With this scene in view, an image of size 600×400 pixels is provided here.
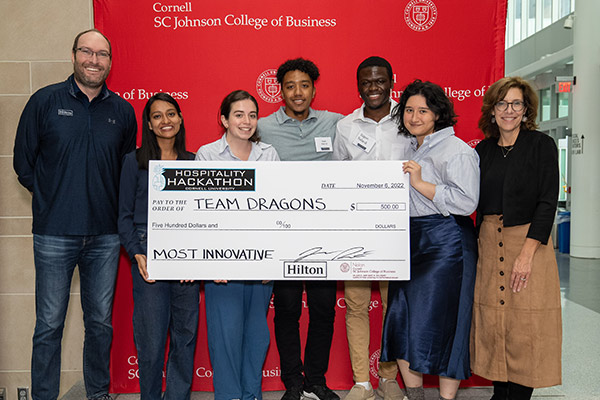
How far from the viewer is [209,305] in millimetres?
2480

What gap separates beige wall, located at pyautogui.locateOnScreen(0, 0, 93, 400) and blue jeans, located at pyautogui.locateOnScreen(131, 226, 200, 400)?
0.89m

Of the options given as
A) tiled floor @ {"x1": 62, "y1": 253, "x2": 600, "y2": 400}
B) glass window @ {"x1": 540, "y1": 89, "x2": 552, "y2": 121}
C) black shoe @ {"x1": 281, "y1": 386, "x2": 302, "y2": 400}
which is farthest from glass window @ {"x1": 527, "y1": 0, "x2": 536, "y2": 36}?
black shoe @ {"x1": 281, "y1": 386, "x2": 302, "y2": 400}

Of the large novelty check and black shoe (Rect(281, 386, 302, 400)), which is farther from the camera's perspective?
black shoe (Rect(281, 386, 302, 400))

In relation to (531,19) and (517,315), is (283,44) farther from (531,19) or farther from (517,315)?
(531,19)

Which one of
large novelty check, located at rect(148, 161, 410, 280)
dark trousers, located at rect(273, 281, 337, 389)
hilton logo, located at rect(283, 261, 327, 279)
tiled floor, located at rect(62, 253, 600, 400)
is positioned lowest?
tiled floor, located at rect(62, 253, 600, 400)

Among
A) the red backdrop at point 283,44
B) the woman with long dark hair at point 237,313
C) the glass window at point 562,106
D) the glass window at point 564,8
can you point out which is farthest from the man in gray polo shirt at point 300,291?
the glass window at point 562,106

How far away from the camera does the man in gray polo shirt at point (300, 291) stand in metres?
2.72

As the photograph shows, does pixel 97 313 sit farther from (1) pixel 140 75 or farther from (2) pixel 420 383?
(2) pixel 420 383

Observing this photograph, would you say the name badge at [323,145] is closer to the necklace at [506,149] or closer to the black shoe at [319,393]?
the necklace at [506,149]

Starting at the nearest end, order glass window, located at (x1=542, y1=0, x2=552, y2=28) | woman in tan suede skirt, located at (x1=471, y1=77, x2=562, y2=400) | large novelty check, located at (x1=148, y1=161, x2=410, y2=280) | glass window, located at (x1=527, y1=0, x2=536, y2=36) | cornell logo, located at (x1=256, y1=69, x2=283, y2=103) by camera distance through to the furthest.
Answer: woman in tan suede skirt, located at (x1=471, y1=77, x2=562, y2=400) → large novelty check, located at (x1=148, y1=161, x2=410, y2=280) → cornell logo, located at (x1=256, y1=69, x2=283, y2=103) → glass window, located at (x1=542, y1=0, x2=552, y2=28) → glass window, located at (x1=527, y1=0, x2=536, y2=36)

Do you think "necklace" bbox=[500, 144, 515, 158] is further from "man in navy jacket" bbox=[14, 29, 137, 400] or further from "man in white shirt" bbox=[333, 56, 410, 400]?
"man in navy jacket" bbox=[14, 29, 137, 400]

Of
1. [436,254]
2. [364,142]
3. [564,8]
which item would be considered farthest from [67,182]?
[564,8]

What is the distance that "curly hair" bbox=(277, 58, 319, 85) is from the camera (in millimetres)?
2807

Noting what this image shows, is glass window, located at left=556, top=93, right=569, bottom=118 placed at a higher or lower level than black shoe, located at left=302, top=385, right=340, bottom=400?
higher
